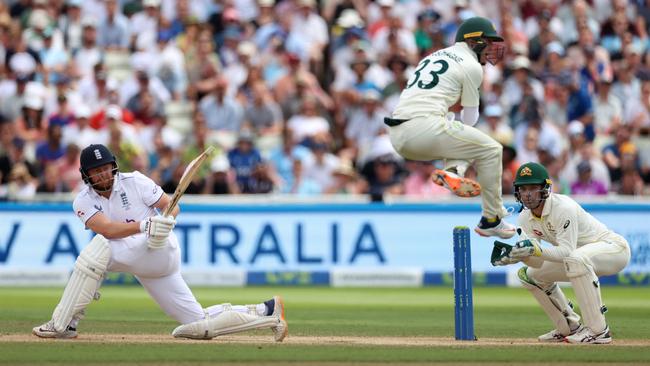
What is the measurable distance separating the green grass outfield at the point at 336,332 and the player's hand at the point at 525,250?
75 cm

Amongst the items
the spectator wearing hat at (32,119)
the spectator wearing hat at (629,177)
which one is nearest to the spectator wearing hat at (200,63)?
the spectator wearing hat at (32,119)

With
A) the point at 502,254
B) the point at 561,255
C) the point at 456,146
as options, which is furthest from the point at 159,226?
the point at 561,255

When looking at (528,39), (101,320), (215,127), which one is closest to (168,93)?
(215,127)

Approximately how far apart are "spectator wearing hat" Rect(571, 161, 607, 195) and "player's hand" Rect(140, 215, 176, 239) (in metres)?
10.7

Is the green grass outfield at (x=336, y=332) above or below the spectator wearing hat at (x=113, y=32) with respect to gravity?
below

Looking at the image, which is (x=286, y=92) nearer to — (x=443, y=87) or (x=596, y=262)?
(x=443, y=87)

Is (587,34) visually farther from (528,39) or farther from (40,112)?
(40,112)

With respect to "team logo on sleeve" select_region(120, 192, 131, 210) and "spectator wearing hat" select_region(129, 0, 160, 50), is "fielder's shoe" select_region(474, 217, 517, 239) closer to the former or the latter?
"team logo on sleeve" select_region(120, 192, 131, 210)

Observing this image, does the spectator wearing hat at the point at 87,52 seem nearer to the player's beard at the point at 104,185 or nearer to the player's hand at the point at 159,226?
the player's beard at the point at 104,185

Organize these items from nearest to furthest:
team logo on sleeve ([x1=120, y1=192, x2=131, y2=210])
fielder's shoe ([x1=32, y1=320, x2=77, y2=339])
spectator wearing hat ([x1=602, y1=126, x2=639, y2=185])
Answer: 1. team logo on sleeve ([x1=120, y1=192, x2=131, y2=210])
2. fielder's shoe ([x1=32, y1=320, x2=77, y2=339])
3. spectator wearing hat ([x1=602, y1=126, x2=639, y2=185])

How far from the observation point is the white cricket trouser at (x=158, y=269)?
1048 centimetres

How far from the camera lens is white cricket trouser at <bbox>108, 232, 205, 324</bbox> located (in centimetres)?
1048

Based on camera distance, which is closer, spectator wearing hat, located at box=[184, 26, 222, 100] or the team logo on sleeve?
the team logo on sleeve

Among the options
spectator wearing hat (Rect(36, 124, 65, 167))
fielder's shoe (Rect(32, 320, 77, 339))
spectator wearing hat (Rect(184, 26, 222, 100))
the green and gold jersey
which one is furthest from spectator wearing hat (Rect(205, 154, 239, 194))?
fielder's shoe (Rect(32, 320, 77, 339))
